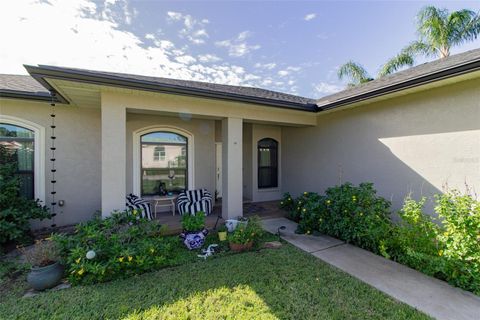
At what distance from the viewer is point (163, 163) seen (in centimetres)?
708

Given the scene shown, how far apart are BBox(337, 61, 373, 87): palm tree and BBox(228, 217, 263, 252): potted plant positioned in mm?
15094

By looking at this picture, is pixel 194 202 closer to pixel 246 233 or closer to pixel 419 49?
pixel 246 233

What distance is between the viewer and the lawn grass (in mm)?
2625

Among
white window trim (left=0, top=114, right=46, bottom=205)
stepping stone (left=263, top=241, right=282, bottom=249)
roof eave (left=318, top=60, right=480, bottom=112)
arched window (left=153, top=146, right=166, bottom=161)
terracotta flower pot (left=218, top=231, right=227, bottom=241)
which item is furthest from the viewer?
arched window (left=153, top=146, right=166, bottom=161)

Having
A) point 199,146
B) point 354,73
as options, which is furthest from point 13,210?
point 354,73

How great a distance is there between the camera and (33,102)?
5473mm

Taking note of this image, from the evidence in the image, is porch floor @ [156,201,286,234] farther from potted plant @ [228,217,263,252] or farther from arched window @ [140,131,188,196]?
potted plant @ [228,217,263,252]

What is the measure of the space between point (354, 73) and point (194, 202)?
15.3 meters

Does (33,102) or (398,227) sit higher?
(33,102)

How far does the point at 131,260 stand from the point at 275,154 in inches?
280

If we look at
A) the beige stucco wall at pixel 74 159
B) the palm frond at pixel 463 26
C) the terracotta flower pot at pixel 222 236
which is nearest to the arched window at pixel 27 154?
the beige stucco wall at pixel 74 159

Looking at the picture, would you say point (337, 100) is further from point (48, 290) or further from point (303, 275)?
point (48, 290)

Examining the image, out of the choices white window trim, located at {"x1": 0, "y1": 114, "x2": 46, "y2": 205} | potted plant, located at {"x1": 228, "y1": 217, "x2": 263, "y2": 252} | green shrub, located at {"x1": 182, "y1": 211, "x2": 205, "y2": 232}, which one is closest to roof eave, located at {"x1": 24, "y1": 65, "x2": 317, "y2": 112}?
white window trim, located at {"x1": 0, "y1": 114, "x2": 46, "y2": 205}

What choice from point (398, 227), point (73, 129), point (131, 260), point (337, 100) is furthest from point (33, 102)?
point (398, 227)
